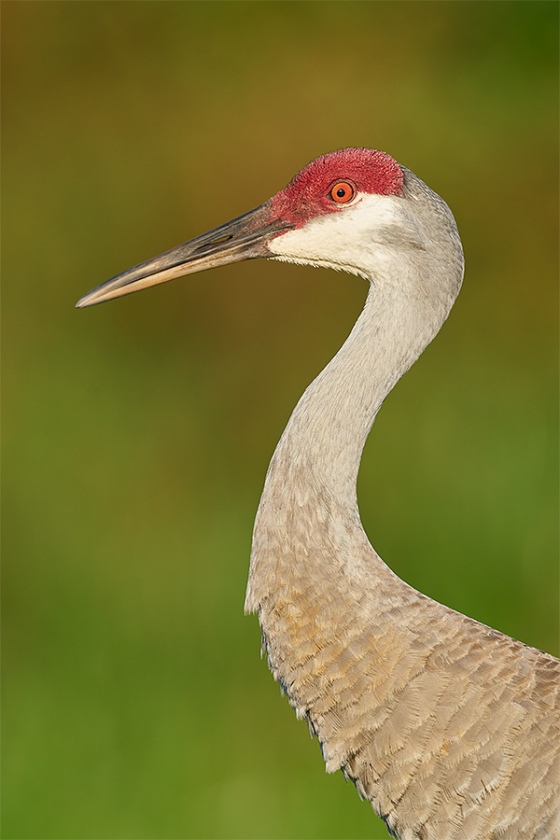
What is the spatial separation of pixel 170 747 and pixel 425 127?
4649 millimetres

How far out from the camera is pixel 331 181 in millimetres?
2750

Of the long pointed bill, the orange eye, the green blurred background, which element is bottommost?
the long pointed bill

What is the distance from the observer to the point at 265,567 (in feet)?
8.46

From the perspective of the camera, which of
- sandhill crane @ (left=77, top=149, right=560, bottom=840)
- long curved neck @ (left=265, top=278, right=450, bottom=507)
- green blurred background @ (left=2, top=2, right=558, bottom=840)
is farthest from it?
green blurred background @ (left=2, top=2, right=558, bottom=840)

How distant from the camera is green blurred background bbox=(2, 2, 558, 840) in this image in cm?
610

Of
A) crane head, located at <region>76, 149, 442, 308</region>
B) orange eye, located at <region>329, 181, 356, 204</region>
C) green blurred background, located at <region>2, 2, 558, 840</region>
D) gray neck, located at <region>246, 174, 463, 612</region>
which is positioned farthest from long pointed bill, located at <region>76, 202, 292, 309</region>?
green blurred background, located at <region>2, 2, 558, 840</region>

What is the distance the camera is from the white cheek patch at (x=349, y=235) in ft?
8.87

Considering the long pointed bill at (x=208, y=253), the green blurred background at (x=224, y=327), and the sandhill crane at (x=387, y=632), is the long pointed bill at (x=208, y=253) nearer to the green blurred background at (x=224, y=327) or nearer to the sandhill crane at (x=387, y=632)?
the sandhill crane at (x=387, y=632)

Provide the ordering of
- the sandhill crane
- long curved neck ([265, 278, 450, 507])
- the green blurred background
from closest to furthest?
1. the sandhill crane
2. long curved neck ([265, 278, 450, 507])
3. the green blurred background

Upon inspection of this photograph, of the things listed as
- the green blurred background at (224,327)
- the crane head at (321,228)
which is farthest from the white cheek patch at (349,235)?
the green blurred background at (224,327)

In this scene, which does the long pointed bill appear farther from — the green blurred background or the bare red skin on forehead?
the green blurred background

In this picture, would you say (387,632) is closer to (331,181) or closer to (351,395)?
(351,395)

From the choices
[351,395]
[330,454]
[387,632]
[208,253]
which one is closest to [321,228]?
[208,253]

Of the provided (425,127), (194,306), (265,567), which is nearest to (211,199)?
(194,306)
